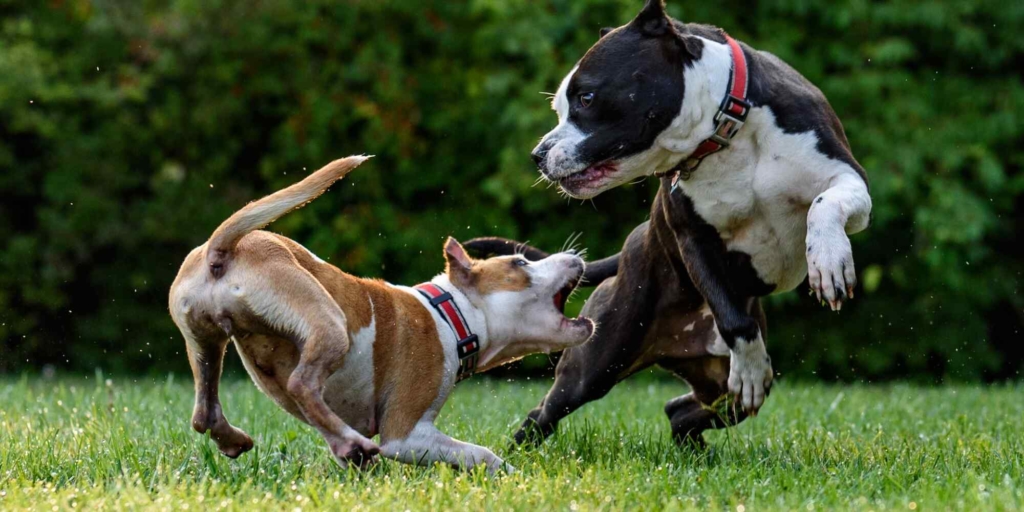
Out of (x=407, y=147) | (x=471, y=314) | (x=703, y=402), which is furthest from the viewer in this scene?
(x=407, y=147)

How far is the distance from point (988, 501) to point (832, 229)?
112cm

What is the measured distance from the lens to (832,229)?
14.0 feet

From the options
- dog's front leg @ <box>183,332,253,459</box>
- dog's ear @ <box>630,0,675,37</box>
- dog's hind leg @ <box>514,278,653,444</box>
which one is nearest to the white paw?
dog's hind leg @ <box>514,278,653,444</box>

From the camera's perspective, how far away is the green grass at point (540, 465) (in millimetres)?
3623

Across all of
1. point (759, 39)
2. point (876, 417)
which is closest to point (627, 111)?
point (876, 417)

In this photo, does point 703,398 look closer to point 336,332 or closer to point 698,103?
point 698,103

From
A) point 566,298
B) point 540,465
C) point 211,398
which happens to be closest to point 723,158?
point 566,298

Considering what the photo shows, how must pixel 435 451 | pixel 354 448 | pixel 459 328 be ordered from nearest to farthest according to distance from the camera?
pixel 354 448 < pixel 435 451 < pixel 459 328

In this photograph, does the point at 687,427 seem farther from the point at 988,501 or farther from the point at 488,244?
the point at 988,501

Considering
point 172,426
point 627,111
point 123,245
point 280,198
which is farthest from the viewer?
point 123,245

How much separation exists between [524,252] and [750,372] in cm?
136

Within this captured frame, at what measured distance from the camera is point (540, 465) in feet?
14.4

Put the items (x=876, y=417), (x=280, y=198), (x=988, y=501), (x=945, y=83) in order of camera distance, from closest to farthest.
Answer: (x=988, y=501), (x=280, y=198), (x=876, y=417), (x=945, y=83)

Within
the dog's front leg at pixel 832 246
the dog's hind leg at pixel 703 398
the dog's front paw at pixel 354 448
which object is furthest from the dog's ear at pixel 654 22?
the dog's front paw at pixel 354 448
